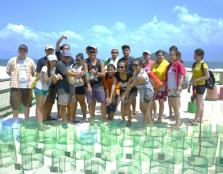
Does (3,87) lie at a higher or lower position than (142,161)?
higher

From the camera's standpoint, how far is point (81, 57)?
7.78m

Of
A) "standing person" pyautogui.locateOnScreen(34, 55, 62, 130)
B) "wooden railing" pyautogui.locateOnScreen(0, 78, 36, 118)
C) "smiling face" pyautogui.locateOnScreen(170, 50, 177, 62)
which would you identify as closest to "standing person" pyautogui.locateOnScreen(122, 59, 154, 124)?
"smiling face" pyautogui.locateOnScreen(170, 50, 177, 62)

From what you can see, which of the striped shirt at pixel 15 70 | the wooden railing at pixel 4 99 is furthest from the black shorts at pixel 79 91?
the wooden railing at pixel 4 99

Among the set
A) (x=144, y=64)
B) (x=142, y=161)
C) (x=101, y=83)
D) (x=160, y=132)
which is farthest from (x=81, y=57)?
(x=142, y=161)

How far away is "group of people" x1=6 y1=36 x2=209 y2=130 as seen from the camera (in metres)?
7.09

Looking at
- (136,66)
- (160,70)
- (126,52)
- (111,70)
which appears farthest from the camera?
(111,70)

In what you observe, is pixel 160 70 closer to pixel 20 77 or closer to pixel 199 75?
pixel 199 75

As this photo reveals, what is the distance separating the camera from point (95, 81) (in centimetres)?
779

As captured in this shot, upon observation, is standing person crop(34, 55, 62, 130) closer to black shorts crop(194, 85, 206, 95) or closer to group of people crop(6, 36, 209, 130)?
group of people crop(6, 36, 209, 130)

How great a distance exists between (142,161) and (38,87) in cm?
274

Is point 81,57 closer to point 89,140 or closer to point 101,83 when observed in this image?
point 101,83

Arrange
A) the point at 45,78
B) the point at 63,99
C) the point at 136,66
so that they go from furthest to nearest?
the point at 63,99, the point at 136,66, the point at 45,78

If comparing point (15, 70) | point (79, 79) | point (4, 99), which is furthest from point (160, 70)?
point (4, 99)

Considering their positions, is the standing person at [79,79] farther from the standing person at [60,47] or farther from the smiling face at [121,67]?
the smiling face at [121,67]
